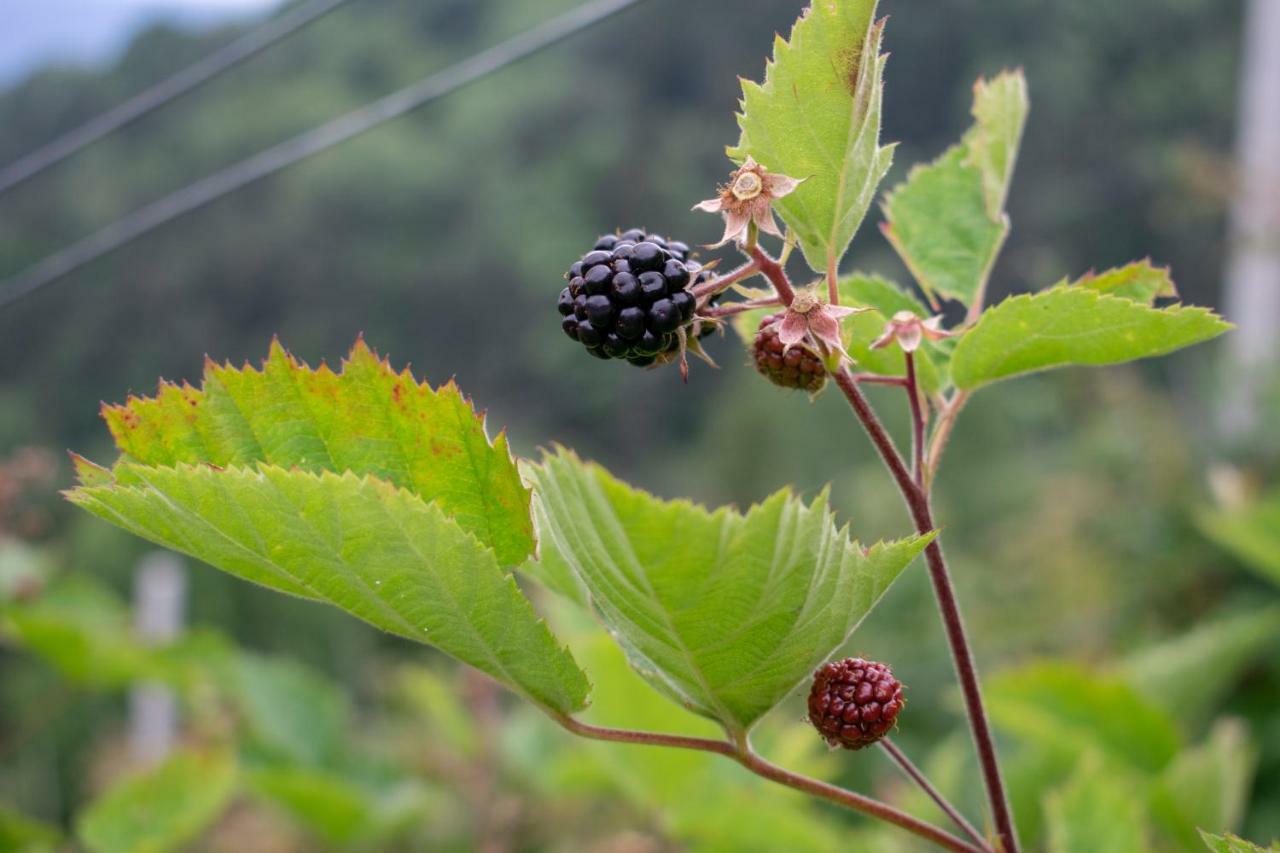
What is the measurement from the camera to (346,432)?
1.82 feet

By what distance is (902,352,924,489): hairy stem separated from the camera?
1.87ft

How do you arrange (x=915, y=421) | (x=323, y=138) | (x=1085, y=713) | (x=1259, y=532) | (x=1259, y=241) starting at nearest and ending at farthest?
(x=915, y=421), (x=1085, y=713), (x=1259, y=532), (x=323, y=138), (x=1259, y=241)

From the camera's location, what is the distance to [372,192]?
91.8 ft

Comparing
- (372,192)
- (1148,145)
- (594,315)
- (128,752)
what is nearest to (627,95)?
(372,192)

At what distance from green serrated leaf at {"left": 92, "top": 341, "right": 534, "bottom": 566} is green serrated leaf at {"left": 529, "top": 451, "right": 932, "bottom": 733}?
0.12 ft

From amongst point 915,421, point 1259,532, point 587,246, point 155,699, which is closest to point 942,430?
point 915,421

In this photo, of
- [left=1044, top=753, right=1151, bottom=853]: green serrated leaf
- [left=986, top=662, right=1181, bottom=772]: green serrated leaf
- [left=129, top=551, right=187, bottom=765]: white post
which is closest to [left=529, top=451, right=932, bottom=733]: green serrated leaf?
[left=1044, top=753, right=1151, bottom=853]: green serrated leaf

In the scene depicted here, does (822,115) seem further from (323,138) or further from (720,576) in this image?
(323,138)

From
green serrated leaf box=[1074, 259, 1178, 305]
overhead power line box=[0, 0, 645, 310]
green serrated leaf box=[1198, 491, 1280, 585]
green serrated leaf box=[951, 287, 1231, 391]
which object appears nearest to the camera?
green serrated leaf box=[951, 287, 1231, 391]

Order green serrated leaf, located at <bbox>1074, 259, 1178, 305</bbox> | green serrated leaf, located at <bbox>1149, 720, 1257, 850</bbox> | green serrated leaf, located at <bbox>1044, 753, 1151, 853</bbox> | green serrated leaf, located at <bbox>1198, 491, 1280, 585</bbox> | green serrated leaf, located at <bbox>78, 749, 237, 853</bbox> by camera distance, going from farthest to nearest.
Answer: green serrated leaf, located at <bbox>1198, 491, 1280, 585</bbox>
green serrated leaf, located at <bbox>78, 749, 237, 853</bbox>
green serrated leaf, located at <bbox>1149, 720, 1257, 850</bbox>
green serrated leaf, located at <bbox>1044, 753, 1151, 853</bbox>
green serrated leaf, located at <bbox>1074, 259, 1178, 305</bbox>

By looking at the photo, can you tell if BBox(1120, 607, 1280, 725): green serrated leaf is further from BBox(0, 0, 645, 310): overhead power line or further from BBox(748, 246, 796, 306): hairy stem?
BBox(748, 246, 796, 306): hairy stem

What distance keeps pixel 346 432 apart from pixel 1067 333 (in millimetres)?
354

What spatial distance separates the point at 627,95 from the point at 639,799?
28345 mm

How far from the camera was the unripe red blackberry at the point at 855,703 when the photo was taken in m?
0.53
